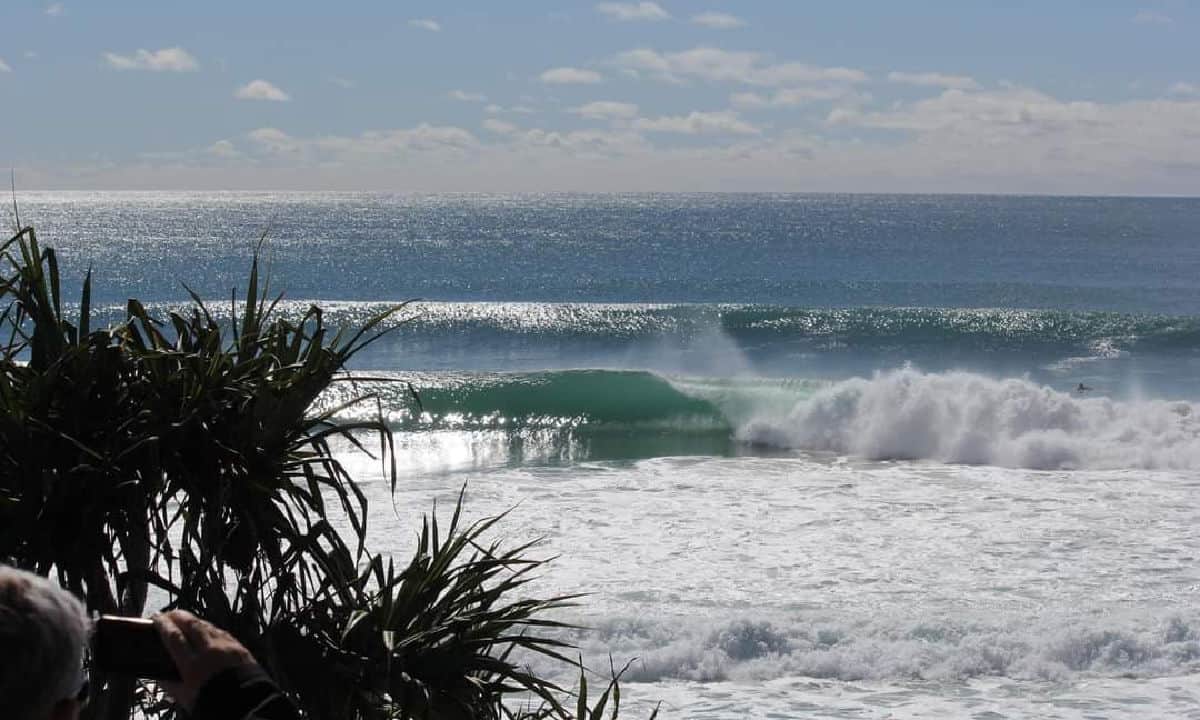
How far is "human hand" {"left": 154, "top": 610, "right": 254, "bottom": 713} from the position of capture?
5.65 ft

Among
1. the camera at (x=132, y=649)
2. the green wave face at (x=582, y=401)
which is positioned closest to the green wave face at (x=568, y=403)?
the green wave face at (x=582, y=401)

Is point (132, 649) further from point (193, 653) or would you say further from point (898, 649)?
point (898, 649)

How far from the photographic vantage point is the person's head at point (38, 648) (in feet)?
4.78

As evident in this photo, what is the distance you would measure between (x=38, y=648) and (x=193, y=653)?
0.29 metres

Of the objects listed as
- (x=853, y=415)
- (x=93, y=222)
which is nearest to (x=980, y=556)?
(x=853, y=415)

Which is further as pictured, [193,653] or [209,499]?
[209,499]

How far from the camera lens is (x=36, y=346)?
4047mm

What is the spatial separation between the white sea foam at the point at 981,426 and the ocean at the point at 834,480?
6 centimetres

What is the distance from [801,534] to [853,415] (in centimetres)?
929

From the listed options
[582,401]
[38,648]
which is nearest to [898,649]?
[38,648]

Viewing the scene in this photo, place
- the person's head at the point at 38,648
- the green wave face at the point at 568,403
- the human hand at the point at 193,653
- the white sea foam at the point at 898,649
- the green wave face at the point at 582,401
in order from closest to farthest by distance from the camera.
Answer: the person's head at the point at 38,648, the human hand at the point at 193,653, the white sea foam at the point at 898,649, the green wave face at the point at 582,401, the green wave face at the point at 568,403

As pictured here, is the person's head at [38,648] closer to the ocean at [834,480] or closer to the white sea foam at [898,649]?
the ocean at [834,480]

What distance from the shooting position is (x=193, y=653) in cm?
173

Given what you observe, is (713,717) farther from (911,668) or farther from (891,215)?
(891,215)
